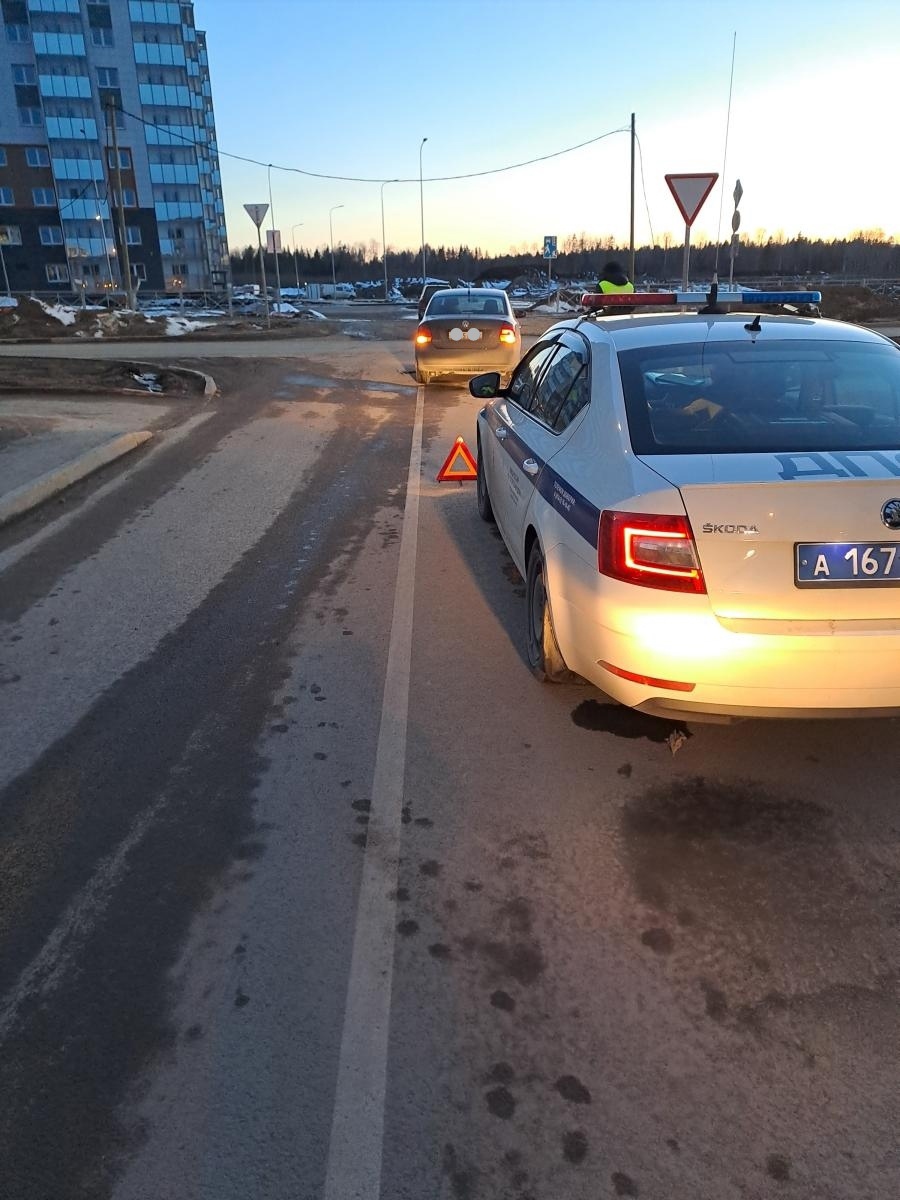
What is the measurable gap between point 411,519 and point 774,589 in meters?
4.83

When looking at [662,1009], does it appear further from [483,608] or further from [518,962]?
[483,608]

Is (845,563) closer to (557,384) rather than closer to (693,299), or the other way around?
(557,384)

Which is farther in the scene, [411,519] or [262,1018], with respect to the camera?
[411,519]

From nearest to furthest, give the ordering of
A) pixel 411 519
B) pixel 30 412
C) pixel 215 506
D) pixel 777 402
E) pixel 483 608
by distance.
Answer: pixel 777 402
pixel 483 608
pixel 411 519
pixel 215 506
pixel 30 412

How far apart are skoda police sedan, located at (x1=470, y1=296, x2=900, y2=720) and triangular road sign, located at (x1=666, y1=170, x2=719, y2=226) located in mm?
6856

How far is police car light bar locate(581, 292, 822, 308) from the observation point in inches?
211

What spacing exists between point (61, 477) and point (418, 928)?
7.25 meters

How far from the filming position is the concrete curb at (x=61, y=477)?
25.3 feet

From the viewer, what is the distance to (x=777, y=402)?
3.83 meters

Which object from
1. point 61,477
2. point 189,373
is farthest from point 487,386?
point 189,373

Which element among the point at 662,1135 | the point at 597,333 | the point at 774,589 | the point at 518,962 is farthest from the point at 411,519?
the point at 662,1135

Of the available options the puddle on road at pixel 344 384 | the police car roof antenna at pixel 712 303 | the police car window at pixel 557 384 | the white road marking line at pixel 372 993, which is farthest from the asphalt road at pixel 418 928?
the puddle on road at pixel 344 384

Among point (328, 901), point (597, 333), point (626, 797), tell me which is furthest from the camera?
point (597, 333)

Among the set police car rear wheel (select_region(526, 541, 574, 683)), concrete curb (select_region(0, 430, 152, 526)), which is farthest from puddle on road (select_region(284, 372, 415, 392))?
police car rear wheel (select_region(526, 541, 574, 683))
